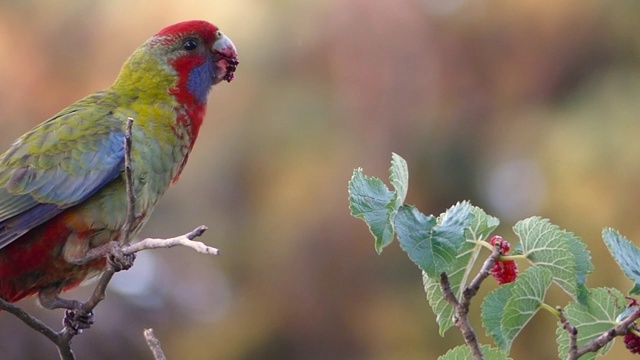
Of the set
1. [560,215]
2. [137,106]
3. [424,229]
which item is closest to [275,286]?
[560,215]

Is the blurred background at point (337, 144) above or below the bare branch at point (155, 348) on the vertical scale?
above

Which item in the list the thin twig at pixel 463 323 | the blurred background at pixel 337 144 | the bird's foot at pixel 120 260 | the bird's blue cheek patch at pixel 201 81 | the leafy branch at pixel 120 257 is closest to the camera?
the thin twig at pixel 463 323

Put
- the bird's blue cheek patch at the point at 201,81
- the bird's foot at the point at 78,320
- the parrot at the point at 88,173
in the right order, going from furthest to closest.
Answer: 1. the bird's blue cheek patch at the point at 201,81
2. the parrot at the point at 88,173
3. the bird's foot at the point at 78,320

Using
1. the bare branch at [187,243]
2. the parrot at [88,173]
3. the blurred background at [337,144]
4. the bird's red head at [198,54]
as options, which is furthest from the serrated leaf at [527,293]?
the blurred background at [337,144]

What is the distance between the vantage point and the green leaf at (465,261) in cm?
135

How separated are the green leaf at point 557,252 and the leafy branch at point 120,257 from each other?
1.59 ft

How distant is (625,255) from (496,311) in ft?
0.69

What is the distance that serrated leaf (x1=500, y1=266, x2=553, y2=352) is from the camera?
1.30m

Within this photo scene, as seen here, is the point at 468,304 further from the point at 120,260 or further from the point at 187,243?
the point at 120,260

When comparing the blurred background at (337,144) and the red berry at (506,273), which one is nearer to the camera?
the red berry at (506,273)

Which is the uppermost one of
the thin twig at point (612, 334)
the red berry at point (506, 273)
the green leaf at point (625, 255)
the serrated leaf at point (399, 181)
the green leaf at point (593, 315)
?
the serrated leaf at point (399, 181)

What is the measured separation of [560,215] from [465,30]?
180 cm

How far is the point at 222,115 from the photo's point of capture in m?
5.71

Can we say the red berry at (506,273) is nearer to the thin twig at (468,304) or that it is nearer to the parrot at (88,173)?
the thin twig at (468,304)
